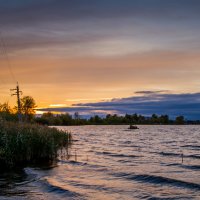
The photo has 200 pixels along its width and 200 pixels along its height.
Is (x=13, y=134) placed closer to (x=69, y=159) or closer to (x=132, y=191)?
(x=69, y=159)

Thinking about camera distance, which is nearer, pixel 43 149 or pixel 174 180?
pixel 174 180

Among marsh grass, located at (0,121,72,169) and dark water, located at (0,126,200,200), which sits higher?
marsh grass, located at (0,121,72,169)

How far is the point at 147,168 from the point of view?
26250mm

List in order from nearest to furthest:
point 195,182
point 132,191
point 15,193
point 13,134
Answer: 1. point 15,193
2. point 132,191
3. point 195,182
4. point 13,134

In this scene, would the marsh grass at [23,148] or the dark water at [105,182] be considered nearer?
the dark water at [105,182]

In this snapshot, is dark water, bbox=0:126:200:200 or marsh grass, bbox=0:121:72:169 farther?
marsh grass, bbox=0:121:72:169

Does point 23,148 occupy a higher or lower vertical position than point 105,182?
higher

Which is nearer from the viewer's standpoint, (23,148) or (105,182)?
(105,182)

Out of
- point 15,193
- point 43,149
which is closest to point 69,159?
point 43,149

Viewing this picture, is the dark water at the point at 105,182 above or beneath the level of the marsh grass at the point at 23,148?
beneath

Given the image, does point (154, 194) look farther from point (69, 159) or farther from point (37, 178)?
point (69, 159)

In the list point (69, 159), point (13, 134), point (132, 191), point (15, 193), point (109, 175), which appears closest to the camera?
point (15, 193)

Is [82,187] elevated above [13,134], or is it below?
below

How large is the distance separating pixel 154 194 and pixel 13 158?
12314 millimetres
